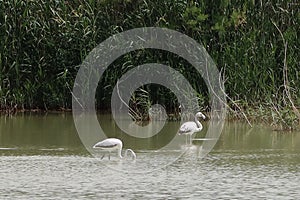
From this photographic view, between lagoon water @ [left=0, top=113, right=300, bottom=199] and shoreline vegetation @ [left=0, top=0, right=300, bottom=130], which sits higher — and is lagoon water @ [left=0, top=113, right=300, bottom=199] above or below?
below

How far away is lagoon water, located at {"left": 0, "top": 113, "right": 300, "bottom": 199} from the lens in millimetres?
9703

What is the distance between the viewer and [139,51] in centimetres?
1727

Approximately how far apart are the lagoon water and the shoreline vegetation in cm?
196

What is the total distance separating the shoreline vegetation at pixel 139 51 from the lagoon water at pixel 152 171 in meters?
1.96

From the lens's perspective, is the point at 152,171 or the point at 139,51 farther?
the point at 139,51

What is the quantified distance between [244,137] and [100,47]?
13.3ft

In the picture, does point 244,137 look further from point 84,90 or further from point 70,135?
point 84,90

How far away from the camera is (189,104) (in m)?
16.0

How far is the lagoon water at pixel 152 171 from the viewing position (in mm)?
9703

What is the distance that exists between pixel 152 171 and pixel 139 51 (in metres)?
6.46

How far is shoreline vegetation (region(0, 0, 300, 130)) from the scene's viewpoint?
54.5 feet

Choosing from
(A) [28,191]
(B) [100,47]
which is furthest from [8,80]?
(A) [28,191]

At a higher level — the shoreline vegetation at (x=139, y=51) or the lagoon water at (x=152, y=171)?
the shoreline vegetation at (x=139, y=51)

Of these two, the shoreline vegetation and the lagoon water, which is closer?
the lagoon water
